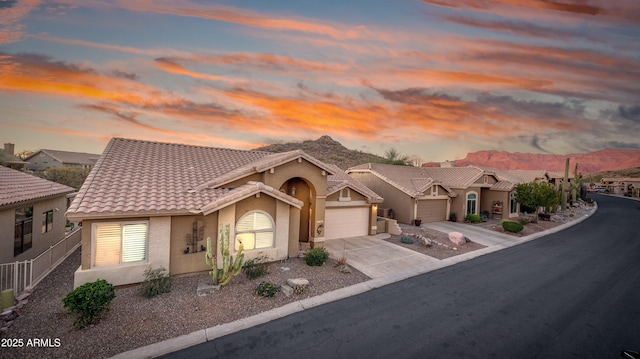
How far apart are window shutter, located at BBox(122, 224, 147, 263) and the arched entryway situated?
7.92 m

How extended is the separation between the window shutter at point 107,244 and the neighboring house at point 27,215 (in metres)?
3.91

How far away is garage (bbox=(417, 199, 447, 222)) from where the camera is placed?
87.7ft

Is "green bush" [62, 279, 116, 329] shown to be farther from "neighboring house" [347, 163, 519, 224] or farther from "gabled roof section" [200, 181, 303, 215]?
"neighboring house" [347, 163, 519, 224]

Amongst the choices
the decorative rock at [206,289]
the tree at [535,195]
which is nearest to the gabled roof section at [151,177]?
the decorative rock at [206,289]

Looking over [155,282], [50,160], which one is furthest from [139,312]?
[50,160]

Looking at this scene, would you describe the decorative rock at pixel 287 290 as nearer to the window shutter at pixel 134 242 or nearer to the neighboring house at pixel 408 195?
the window shutter at pixel 134 242

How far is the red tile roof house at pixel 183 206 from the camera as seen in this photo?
10273 millimetres

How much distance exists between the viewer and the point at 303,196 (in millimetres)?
17359

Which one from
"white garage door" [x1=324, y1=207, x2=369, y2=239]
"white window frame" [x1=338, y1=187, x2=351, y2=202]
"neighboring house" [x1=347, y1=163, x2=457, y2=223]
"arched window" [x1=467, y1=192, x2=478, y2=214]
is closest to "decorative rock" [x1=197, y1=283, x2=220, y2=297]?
"white garage door" [x1=324, y1=207, x2=369, y2=239]

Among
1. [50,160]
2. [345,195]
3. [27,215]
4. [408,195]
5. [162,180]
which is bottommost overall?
[27,215]

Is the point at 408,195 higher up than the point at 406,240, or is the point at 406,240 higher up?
the point at 408,195

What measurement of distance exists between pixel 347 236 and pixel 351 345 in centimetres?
1285

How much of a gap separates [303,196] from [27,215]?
546 inches

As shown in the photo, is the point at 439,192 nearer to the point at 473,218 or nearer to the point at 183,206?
the point at 473,218
